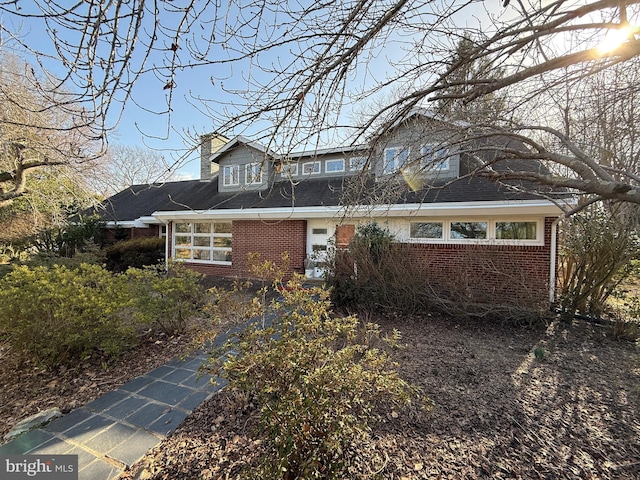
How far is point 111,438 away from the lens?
2.82 metres

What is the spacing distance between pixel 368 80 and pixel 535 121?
4089mm

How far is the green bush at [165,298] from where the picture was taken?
4.86 metres

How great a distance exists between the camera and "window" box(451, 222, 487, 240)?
8077 millimetres

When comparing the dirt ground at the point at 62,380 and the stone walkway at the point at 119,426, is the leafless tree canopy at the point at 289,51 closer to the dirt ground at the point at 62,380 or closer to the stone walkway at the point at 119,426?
the stone walkway at the point at 119,426

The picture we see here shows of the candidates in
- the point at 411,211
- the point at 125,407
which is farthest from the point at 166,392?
the point at 411,211

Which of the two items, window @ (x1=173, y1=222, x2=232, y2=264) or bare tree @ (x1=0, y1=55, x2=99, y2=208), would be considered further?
window @ (x1=173, y1=222, x2=232, y2=264)

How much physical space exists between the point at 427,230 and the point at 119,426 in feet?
26.2

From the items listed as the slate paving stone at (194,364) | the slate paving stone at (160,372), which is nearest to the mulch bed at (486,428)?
the slate paving stone at (194,364)

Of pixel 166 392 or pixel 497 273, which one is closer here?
pixel 166 392

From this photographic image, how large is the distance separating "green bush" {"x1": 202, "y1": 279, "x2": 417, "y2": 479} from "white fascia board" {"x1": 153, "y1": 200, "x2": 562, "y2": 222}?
2.73 m

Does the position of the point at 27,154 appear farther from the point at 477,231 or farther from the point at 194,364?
the point at 477,231

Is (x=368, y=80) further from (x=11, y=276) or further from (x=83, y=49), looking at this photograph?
(x=11, y=276)

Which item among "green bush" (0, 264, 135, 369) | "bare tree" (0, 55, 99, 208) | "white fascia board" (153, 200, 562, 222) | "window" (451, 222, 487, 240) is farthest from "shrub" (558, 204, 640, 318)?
"bare tree" (0, 55, 99, 208)

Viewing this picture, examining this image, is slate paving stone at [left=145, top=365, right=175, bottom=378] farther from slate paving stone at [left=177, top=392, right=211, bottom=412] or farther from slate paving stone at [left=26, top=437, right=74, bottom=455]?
slate paving stone at [left=26, top=437, right=74, bottom=455]
